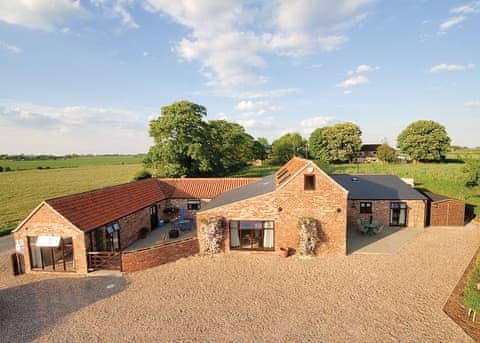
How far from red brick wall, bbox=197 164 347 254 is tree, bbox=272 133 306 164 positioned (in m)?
59.1

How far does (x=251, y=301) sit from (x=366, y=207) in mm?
14111

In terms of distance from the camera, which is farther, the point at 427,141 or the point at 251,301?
the point at 427,141

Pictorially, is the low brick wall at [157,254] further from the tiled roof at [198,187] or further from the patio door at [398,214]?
the patio door at [398,214]

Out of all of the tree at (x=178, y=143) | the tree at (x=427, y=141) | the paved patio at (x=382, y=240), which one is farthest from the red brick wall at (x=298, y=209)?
the tree at (x=427, y=141)

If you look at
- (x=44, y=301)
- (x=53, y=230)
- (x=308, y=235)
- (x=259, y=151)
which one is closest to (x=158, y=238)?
(x=53, y=230)

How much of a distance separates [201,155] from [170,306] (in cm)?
2043

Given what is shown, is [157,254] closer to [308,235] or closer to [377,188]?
[308,235]

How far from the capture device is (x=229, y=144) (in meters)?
46.0

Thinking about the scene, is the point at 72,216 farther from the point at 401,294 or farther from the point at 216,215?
the point at 401,294

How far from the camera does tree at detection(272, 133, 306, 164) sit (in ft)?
245

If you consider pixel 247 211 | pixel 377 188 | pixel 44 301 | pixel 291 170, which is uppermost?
pixel 291 170

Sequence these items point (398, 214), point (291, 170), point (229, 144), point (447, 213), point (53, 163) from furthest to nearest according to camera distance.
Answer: point (53, 163), point (229, 144), point (398, 214), point (447, 213), point (291, 170)

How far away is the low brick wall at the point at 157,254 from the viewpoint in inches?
494

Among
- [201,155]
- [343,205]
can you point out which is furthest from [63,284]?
[201,155]
